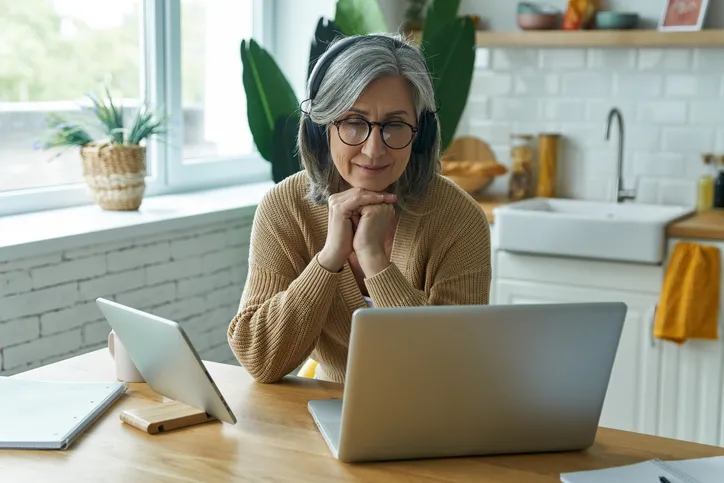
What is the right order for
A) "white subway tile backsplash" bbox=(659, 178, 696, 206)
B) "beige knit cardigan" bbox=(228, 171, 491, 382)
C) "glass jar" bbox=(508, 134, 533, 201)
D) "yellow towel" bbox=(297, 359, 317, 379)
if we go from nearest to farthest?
"beige knit cardigan" bbox=(228, 171, 491, 382) → "yellow towel" bbox=(297, 359, 317, 379) → "white subway tile backsplash" bbox=(659, 178, 696, 206) → "glass jar" bbox=(508, 134, 533, 201)

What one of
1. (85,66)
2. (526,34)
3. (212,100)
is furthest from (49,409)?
(526,34)

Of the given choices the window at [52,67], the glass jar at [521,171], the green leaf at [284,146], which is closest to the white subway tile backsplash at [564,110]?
the glass jar at [521,171]

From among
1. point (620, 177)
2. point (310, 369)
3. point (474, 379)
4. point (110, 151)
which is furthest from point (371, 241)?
point (620, 177)

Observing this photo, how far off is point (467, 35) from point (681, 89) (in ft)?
3.13

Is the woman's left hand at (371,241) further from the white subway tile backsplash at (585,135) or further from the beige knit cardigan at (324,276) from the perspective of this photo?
the white subway tile backsplash at (585,135)

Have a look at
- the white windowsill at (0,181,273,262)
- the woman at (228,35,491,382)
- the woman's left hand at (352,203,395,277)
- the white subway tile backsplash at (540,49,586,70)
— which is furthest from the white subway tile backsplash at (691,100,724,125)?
the woman's left hand at (352,203,395,277)

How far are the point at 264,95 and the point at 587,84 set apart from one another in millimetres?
1385

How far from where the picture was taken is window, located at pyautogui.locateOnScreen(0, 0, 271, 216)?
2889 mm

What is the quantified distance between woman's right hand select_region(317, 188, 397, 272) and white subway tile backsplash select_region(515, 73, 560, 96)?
2105mm

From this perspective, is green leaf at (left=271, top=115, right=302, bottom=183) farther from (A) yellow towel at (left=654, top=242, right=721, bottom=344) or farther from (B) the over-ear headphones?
(A) yellow towel at (left=654, top=242, right=721, bottom=344)

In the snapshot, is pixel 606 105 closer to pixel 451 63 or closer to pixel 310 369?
pixel 451 63

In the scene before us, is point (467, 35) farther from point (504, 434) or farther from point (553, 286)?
point (504, 434)

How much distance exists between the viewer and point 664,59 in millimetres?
3652

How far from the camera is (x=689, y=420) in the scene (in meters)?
3.13
